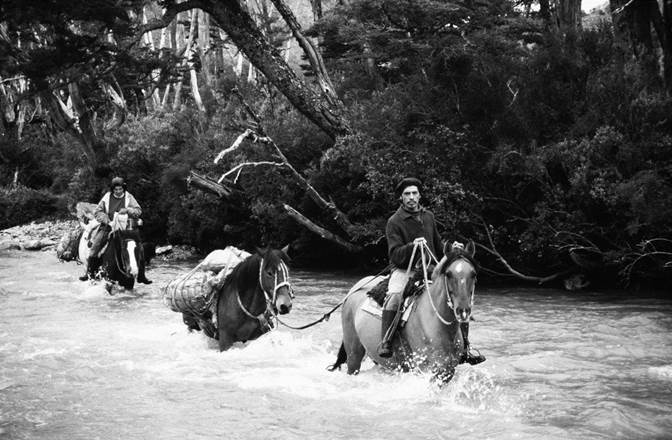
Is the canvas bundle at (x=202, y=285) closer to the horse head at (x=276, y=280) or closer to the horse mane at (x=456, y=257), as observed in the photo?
the horse head at (x=276, y=280)

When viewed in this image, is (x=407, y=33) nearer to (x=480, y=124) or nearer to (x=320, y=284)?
(x=480, y=124)

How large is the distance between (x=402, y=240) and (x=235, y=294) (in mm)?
2973

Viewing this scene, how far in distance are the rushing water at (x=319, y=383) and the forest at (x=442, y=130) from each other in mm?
2004

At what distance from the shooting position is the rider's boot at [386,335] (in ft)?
25.2

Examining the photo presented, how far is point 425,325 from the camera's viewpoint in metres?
7.50

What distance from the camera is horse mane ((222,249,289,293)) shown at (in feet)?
30.9

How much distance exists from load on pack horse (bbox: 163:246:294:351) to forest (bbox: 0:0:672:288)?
591mm

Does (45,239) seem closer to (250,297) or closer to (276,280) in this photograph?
(250,297)

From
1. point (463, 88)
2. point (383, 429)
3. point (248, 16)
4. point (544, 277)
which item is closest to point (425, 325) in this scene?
point (383, 429)

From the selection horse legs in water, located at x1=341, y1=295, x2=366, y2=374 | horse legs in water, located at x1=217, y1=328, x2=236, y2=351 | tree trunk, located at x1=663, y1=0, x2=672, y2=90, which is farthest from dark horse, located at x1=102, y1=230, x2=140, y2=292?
tree trunk, located at x1=663, y1=0, x2=672, y2=90

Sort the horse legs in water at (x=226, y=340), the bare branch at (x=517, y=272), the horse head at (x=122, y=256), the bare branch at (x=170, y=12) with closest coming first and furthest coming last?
the horse legs in water at (x=226, y=340)
the horse head at (x=122, y=256)
the bare branch at (x=517, y=272)
the bare branch at (x=170, y=12)

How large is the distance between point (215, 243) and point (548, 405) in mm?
22711

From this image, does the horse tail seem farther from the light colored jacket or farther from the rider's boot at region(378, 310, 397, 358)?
the light colored jacket

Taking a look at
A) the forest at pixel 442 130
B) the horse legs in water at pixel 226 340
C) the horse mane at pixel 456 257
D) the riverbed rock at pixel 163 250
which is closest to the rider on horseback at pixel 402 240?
the horse mane at pixel 456 257
